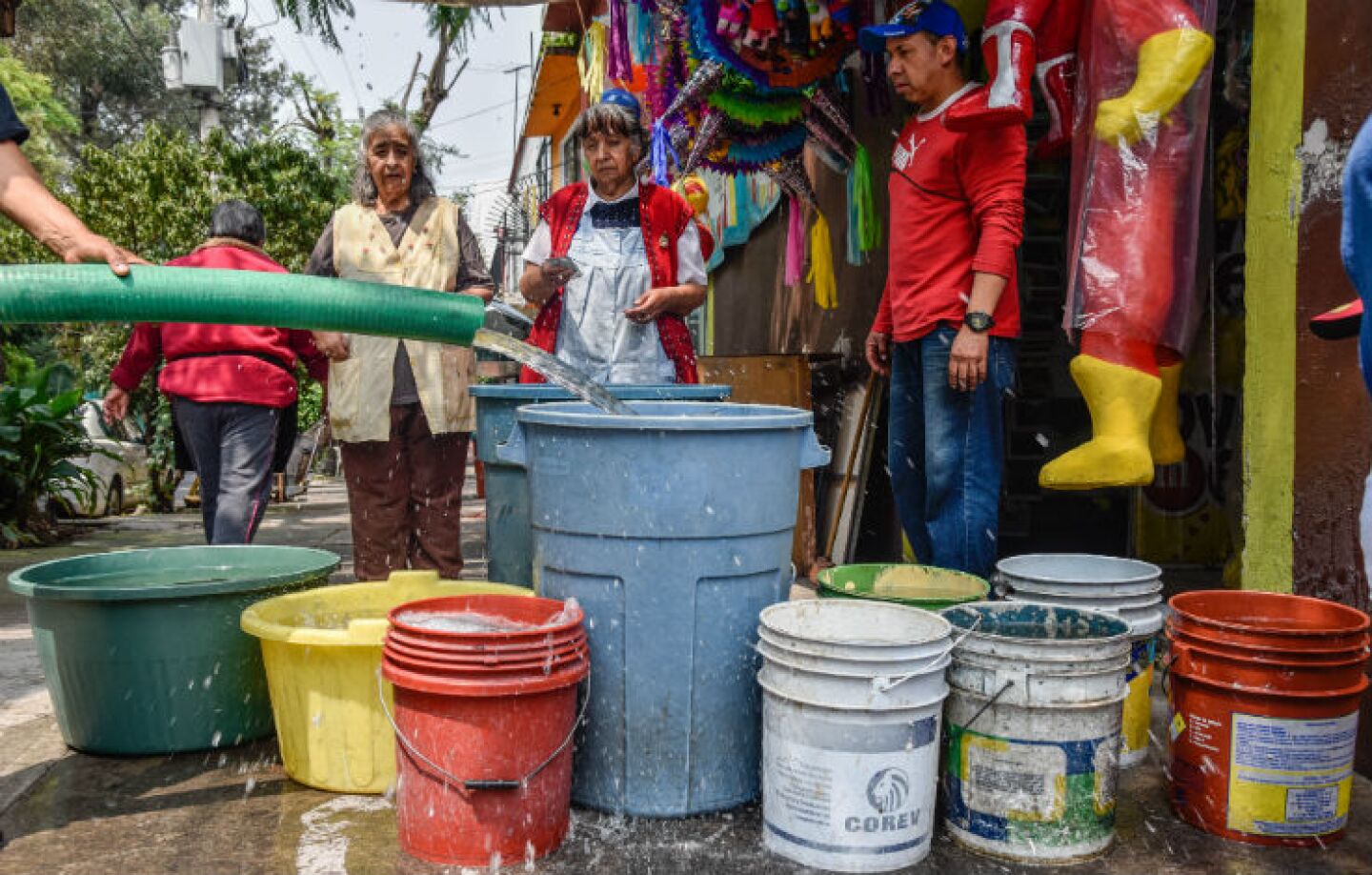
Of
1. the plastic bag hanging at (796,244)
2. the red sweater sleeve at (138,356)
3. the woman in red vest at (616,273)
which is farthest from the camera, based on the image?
the plastic bag hanging at (796,244)

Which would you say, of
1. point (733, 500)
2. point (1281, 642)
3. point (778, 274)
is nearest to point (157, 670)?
point (733, 500)

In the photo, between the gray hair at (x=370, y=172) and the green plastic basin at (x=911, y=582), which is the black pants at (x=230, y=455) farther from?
the green plastic basin at (x=911, y=582)

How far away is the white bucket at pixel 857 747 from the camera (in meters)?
2.21

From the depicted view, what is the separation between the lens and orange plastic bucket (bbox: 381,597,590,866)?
2.23m

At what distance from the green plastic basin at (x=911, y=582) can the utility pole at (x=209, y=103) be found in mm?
11030

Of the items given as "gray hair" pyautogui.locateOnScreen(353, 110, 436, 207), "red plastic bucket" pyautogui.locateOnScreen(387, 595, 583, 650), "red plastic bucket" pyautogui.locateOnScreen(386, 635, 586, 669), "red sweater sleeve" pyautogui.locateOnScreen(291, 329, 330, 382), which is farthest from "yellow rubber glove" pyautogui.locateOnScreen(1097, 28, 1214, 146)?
"red sweater sleeve" pyautogui.locateOnScreen(291, 329, 330, 382)

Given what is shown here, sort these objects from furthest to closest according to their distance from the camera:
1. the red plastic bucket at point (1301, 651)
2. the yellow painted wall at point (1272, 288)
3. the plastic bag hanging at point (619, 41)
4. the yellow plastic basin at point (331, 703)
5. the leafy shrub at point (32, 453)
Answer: the leafy shrub at point (32, 453) < the plastic bag hanging at point (619, 41) < the yellow painted wall at point (1272, 288) < the yellow plastic basin at point (331, 703) < the red plastic bucket at point (1301, 651)

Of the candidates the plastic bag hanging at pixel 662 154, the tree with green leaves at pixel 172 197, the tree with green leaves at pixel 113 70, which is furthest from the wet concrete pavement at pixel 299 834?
the tree with green leaves at pixel 113 70

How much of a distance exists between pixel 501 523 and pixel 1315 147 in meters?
2.67

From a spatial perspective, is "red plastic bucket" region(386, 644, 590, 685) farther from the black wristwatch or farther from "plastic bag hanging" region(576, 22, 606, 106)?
"plastic bag hanging" region(576, 22, 606, 106)

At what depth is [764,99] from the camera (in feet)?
16.6

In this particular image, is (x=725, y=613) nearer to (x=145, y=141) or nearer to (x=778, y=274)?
(x=778, y=274)

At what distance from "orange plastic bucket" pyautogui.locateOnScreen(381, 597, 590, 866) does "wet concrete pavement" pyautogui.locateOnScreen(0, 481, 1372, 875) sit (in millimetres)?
65

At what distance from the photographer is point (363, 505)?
13.1 feet
